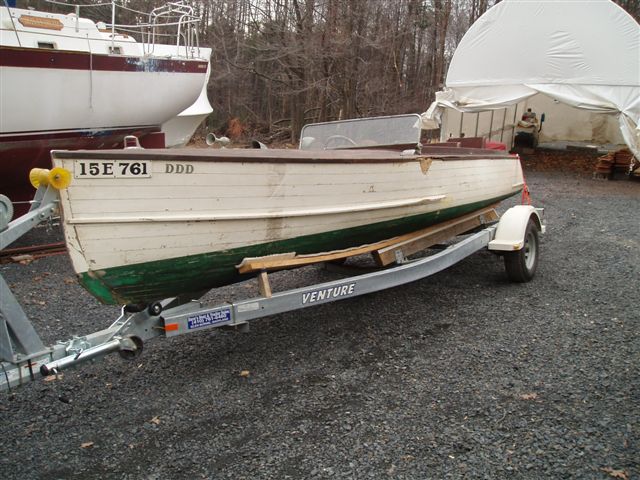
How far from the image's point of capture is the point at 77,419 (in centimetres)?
333

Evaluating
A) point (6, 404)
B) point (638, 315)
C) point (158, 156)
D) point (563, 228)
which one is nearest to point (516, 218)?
point (638, 315)

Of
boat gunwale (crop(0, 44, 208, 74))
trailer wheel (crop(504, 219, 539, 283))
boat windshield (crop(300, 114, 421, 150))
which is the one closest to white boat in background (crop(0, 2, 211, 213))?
boat gunwale (crop(0, 44, 208, 74))

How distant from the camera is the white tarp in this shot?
1285 cm

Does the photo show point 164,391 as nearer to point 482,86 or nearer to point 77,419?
point 77,419

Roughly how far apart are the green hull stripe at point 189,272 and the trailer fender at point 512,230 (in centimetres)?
160

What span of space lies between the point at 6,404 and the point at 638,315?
5.18 metres

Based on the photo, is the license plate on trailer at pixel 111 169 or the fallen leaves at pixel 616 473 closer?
the fallen leaves at pixel 616 473

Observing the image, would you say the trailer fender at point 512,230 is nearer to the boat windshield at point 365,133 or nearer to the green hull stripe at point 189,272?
the boat windshield at point 365,133

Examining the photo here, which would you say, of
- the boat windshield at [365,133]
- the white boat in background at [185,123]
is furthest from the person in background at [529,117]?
the boat windshield at [365,133]

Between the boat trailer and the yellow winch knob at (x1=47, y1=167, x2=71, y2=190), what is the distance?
63mm

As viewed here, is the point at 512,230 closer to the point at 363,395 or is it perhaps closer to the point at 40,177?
the point at 363,395

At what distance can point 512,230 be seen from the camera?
218 inches

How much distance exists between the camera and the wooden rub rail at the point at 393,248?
12.2 feet

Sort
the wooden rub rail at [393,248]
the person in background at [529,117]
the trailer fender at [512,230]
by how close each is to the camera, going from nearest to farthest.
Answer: the wooden rub rail at [393,248] → the trailer fender at [512,230] → the person in background at [529,117]
